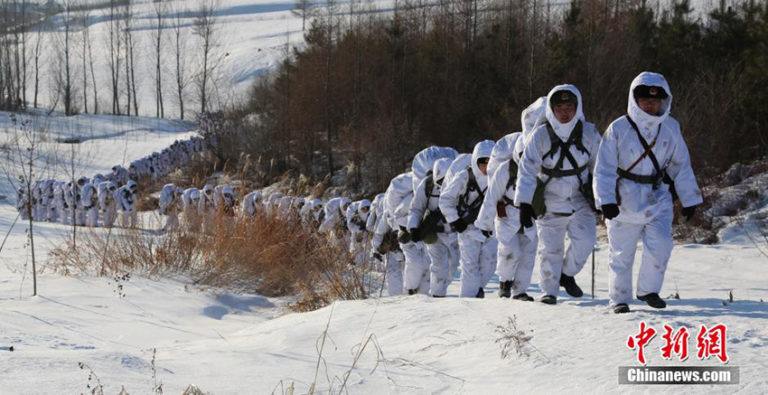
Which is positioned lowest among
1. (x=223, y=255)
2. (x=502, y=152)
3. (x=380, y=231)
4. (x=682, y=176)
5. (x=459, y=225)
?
(x=223, y=255)

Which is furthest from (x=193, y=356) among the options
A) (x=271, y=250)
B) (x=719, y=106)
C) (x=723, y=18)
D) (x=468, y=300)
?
(x=723, y=18)

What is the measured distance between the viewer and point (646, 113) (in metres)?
6.00

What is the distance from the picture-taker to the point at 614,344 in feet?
15.0

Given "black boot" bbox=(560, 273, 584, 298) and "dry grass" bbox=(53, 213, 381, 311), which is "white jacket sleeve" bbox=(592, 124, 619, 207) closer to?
"black boot" bbox=(560, 273, 584, 298)

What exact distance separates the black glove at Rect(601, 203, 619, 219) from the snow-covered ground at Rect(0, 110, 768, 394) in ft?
2.29

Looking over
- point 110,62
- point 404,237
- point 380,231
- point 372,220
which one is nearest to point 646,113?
point 404,237

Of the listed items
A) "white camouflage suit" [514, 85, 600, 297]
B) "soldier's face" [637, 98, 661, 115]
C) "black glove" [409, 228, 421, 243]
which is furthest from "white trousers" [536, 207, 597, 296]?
"black glove" [409, 228, 421, 243]

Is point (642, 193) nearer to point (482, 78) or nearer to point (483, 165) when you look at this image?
point (483, 165)

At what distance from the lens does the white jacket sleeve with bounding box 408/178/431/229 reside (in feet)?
32.7

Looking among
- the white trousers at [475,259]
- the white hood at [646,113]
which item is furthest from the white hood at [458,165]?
the white hood at [646,113]

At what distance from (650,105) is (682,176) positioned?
2.06 ft

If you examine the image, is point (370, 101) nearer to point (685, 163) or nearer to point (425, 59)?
point (425, 59)

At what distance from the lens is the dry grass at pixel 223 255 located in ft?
34.6

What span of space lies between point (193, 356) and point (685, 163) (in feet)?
13.1
